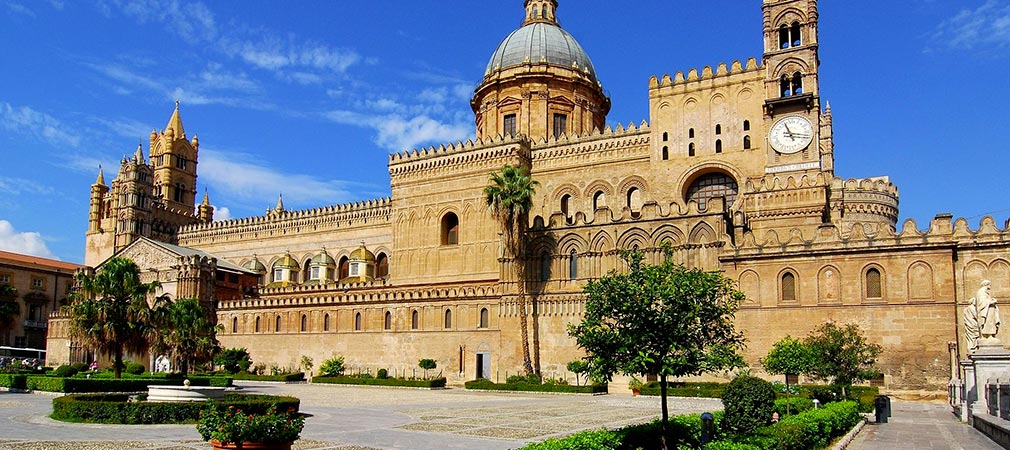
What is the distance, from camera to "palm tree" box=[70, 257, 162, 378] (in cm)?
3803

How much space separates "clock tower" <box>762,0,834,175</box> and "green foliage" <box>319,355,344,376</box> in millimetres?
28279

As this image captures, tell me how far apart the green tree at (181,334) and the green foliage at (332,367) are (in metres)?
7.16

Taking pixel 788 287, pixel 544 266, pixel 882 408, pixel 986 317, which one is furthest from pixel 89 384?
pixel 986 317

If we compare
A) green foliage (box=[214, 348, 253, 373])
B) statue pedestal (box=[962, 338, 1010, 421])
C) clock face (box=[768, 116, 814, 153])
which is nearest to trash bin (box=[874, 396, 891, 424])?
statue pedestal (box=[962, 338, 1010, 421])

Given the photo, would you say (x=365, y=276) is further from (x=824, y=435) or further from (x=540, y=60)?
(x=824, y=435)

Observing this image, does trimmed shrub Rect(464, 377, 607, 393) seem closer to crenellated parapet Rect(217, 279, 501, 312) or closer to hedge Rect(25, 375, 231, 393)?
crenellated parapet Rect(217, 279, 501, 312)

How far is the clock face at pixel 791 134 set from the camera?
46.0m

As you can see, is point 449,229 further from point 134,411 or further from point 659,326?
point 659,326

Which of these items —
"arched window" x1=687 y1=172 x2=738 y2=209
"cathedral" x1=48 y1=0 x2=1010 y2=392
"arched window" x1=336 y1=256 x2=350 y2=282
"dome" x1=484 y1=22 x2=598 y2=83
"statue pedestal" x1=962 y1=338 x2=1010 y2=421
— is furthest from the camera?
"arched window" x1=336 y1=256 x2=350 y2=282

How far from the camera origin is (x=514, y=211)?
153ft

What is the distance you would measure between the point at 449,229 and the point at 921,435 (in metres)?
39.7

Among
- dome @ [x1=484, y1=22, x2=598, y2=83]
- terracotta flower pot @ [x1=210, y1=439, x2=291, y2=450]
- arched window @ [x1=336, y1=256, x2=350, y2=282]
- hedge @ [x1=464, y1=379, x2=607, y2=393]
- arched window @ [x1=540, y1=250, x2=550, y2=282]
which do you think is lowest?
hedge @ [x1=464, y1=379, x2=607, y2=393]

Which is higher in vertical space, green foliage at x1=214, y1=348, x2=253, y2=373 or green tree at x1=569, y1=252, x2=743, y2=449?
green tree at x1=569, y1=252, x2=743, y2=449

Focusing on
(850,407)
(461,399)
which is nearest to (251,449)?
(850,407)
